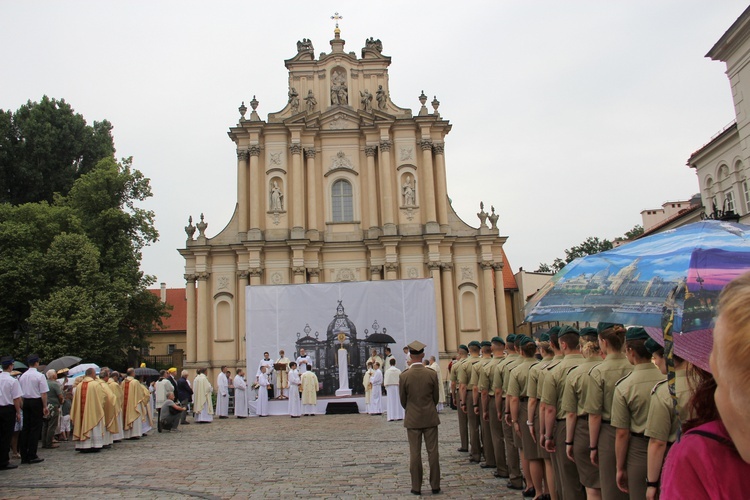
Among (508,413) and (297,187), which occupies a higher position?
(297,187)

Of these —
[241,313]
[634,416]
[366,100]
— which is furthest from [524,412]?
[366,100]

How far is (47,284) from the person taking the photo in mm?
32188

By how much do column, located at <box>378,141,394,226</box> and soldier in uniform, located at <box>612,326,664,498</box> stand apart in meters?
27.9

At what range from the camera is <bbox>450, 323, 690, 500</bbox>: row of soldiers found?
4.89 meters

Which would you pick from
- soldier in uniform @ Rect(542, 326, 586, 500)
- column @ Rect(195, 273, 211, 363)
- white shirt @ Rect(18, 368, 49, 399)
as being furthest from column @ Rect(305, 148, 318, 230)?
soldier in uniform @ Rect(542, 326, 586, 500)

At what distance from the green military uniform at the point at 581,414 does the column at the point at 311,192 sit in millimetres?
27460

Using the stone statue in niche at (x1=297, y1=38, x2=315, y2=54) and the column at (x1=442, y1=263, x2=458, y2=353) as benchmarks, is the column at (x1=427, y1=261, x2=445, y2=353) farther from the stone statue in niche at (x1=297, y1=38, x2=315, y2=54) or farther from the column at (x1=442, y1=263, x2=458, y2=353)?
the stone statue in niche at (x1=297, y1=38, x2=315, y2=54)

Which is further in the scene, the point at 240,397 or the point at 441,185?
the point at 441,185

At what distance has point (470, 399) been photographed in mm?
11352

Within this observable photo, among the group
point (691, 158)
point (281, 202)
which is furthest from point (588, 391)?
point (281, 202)

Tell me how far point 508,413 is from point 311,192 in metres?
25.7

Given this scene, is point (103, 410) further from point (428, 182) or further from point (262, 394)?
point (428, 182)

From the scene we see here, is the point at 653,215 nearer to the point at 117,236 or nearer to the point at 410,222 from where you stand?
the point at 410,222

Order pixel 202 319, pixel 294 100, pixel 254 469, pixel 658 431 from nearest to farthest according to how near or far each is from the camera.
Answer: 1. pixel 658 431
2. pixel 254 469
3. pixel 202 319
4. pixel 294 100
